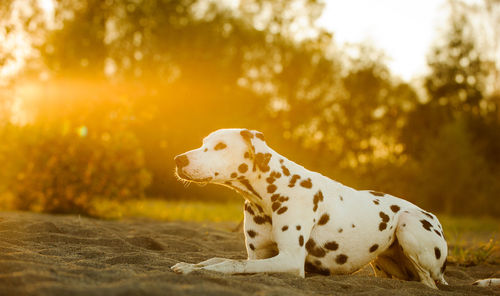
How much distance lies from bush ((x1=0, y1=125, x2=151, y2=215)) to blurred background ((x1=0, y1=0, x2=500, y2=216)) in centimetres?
741

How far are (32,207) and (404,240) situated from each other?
33.6ft

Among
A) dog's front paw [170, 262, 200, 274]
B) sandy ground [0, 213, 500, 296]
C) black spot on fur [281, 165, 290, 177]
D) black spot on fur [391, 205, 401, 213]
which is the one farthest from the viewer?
black spot on fur [391, 205, 401, 213]

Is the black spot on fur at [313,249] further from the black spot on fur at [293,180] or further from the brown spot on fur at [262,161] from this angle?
the brown spot on fur at [262,161]

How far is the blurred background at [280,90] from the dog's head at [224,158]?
15.6m

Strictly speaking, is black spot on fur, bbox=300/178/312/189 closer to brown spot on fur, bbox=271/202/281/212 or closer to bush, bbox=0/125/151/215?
brown spot on fur, bbox=271/202/281/212

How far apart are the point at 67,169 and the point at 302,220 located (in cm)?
881

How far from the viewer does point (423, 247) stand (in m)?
5.53

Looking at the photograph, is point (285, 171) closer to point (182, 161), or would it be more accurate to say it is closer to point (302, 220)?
point (302, 220)

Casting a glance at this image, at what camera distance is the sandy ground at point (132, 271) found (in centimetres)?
351

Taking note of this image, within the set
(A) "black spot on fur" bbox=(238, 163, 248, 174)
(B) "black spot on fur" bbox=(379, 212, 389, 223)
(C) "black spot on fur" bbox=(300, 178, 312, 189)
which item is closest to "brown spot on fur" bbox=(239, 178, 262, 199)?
(A) "black spot on fur" bbox=(238, 163, 248, 174)

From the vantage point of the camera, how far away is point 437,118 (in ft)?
101

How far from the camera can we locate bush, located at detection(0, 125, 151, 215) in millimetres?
12117

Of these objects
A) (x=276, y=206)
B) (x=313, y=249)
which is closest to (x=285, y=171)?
(x=276, y=206)

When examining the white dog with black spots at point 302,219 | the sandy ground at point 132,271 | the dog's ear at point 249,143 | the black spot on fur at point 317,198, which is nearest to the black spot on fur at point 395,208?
the white dog with black spots at point 302,219
